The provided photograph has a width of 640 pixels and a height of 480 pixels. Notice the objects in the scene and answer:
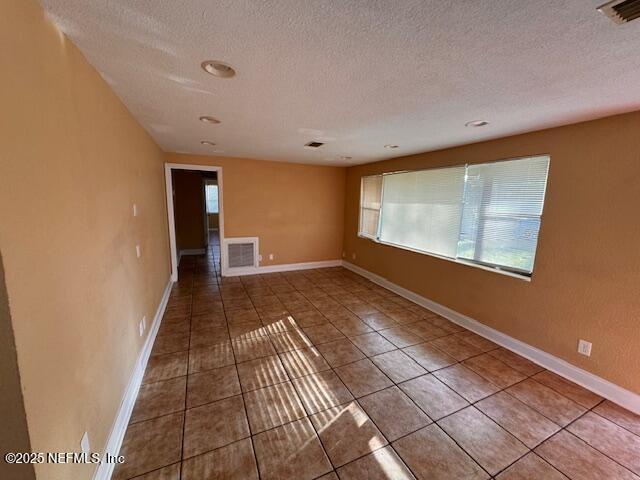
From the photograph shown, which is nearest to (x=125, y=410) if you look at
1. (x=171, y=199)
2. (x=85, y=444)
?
(x=85, y=444)

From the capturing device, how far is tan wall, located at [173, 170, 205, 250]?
6.41 metres

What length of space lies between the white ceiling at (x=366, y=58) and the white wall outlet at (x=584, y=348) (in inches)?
74.7

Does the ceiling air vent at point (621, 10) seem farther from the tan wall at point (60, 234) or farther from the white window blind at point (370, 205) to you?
the white window blind at point (370, 205)

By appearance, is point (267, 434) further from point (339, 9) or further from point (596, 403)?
point (596, 403)

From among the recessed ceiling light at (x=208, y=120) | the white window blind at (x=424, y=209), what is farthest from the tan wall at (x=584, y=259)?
the recessed ceiling light at (x=208, y=120)

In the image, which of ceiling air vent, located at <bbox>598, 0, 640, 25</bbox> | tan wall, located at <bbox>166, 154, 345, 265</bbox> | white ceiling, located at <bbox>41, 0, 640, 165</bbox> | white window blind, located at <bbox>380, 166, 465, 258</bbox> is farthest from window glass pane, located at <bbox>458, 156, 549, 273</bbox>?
tan wall, located at <bbox>166, 154, 345, 265</bbox>

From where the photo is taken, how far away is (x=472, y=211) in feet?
10.2

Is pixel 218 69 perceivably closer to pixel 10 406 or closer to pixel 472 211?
pixel 10 406

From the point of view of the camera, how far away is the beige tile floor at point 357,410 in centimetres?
152

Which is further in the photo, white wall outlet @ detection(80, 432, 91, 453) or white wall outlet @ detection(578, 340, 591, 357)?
white wall outlet @ detection(578, 340, 591, 357)

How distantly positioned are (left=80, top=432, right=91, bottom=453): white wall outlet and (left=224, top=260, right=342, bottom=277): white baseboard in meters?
3.82

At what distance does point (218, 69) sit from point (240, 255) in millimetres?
3940

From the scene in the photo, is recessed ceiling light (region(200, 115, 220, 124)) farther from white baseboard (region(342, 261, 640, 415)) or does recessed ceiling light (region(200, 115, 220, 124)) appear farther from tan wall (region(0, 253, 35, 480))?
white baseboard (region(342, 261, 640, 415))

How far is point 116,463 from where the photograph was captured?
58.0 inches
